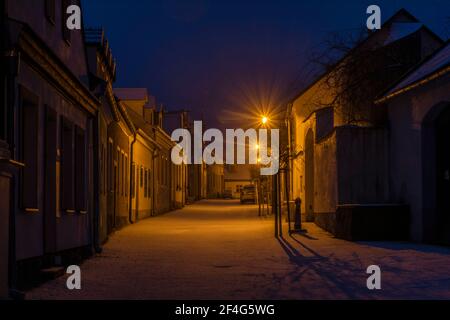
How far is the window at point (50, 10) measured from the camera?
42.1 ft

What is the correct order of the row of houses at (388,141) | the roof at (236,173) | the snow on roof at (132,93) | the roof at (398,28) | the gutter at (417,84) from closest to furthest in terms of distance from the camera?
the gutter at (417,84), the row of houses at (388,141), the roof at (398,28), the snow on roof at (132,93), the roof at (236,173)

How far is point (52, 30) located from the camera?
13.5 meters

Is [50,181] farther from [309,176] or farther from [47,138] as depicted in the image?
[309,176]

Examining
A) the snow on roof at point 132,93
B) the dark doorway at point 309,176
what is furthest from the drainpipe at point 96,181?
the snow on roof at point 132,93

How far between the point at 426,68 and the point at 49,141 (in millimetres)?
11131

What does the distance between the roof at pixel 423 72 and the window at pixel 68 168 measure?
828cm

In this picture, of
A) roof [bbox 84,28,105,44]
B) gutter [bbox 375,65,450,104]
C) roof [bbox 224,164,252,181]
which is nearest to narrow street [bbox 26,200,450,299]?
gutter [bbox 375,65,450,104]

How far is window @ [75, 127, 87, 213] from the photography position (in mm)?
15969

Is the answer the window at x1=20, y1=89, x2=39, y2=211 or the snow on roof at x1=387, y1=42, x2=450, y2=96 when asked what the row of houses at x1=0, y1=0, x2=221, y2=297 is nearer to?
the window at x1=20, y1=89, x2=39, y2=211

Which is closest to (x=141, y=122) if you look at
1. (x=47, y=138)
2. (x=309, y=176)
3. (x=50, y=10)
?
(x=309, y=176)

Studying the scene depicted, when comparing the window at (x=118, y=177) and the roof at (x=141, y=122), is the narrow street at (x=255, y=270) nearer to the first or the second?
the window at (x=118, y=177)

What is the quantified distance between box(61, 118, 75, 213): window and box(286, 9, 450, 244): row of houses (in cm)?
812

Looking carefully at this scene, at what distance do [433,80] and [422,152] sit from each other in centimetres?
206
